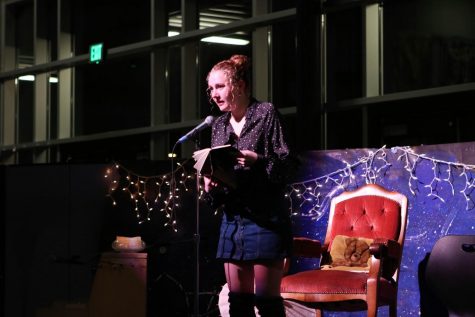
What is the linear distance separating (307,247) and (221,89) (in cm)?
213

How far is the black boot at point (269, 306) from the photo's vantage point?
3230mm

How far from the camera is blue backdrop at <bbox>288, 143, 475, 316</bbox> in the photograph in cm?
508

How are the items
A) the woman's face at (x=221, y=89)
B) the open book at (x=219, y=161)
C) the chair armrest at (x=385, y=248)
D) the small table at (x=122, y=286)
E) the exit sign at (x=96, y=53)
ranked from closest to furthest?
the open book at (x=219, y=161), the woman's face at (x=221, y=89), the chair armrest at (x=385, y=248), the small table at (x=122, y=286), the exit sign at (x=96, y=53)

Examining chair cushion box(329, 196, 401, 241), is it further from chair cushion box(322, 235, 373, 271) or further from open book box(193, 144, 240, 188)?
open book box(193, 144, 240, 188)

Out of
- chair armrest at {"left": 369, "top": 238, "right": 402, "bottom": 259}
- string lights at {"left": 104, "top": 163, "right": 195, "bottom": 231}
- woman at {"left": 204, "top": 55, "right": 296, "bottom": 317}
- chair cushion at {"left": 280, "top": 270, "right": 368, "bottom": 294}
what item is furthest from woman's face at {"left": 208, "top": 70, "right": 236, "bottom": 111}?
string lights at {"left": 104, "top": 163, "right": 195, "bottom": 231}

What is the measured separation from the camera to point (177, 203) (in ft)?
20.5

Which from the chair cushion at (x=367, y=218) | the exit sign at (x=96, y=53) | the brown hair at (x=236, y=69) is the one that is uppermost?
the exit sign at (x=96, y=53)

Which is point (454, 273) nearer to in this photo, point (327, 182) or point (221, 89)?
point (327, 182)

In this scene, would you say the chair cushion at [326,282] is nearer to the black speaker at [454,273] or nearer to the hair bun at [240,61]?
the black speaker at [454,273]

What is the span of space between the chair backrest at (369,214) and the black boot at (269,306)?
1953 millimetres

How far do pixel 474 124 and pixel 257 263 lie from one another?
3.92 metres

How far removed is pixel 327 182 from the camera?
5.67 metres

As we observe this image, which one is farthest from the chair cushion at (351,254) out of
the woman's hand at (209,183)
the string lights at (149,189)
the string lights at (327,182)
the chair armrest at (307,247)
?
the woman's hand at (209,183)

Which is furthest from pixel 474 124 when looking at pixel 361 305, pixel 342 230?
pixel 361 305
